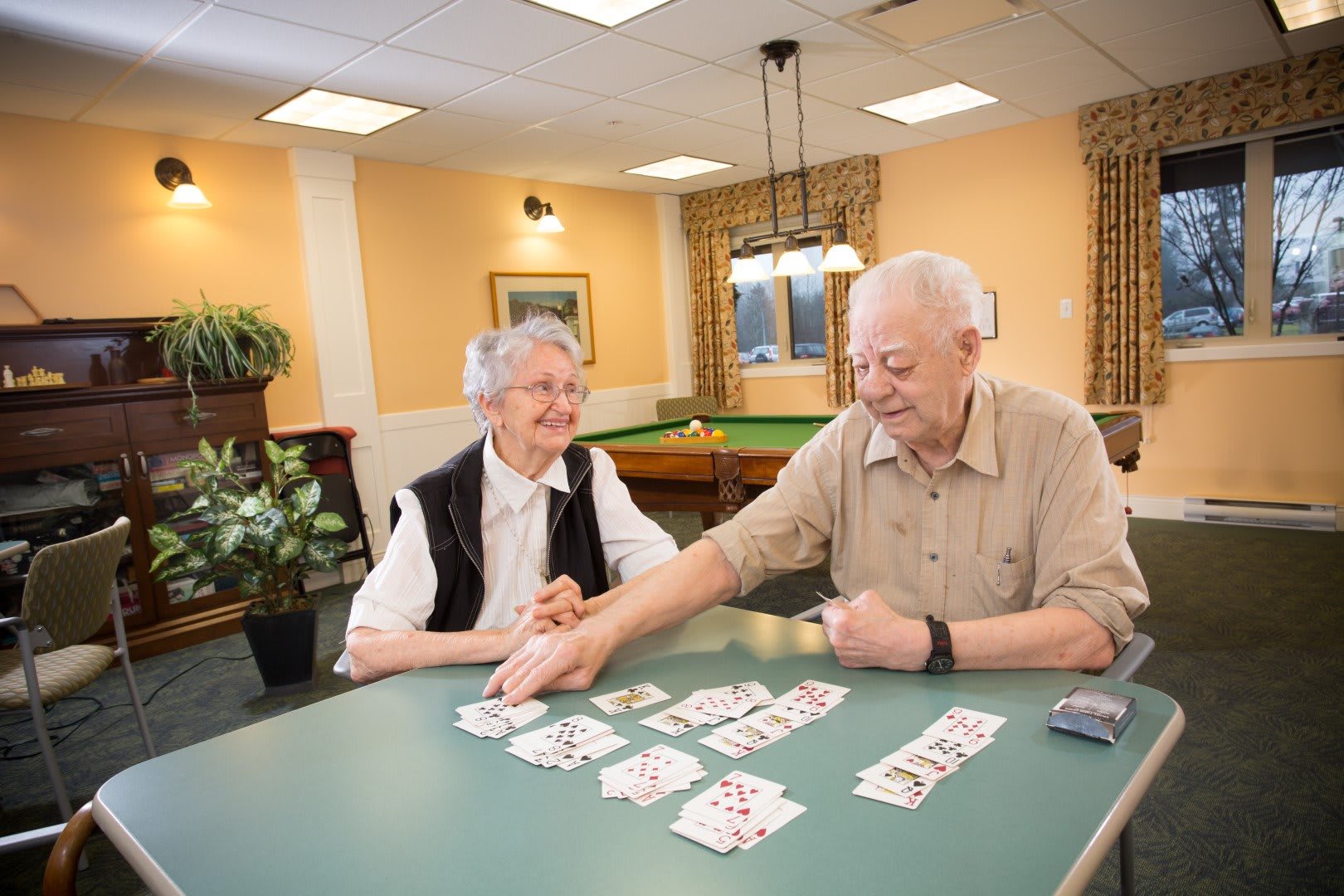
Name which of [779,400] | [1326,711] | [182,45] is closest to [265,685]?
[182,45]

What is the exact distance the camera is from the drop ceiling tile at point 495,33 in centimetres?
310

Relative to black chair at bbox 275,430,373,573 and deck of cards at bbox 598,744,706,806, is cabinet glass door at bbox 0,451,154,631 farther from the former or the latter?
deck of cards at bbox 598,744,706,806

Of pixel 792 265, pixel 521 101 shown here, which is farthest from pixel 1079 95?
pixel 521 101

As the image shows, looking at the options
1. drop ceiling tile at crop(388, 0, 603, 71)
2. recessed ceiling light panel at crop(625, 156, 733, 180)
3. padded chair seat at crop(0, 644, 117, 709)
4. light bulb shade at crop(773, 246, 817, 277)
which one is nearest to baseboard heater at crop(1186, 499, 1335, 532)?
light bulb shade at crop(773, 246, 817, 277)

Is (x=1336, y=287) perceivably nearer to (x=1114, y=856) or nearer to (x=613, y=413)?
(x=1114, y=856)

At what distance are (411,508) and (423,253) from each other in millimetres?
4275

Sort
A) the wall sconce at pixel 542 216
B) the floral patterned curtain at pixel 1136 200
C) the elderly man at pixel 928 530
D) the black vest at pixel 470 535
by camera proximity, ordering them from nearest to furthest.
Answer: the elderly man at pixel 928 530, the black vest at pixel 470 535, the floral patterned curtain at pixel 1136 200, the wall sconce at pixel 542 216

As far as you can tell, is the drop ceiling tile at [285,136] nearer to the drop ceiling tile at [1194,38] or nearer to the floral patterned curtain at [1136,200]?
the drop ceiling tile at [1194,38]

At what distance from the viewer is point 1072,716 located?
1041 mm

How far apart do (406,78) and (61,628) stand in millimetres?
2742

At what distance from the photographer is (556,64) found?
12.2 feet

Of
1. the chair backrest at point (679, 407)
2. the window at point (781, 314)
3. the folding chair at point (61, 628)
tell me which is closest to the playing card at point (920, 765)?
the folding chair at point (61, 628)

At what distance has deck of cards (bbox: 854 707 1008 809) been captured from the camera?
93cm

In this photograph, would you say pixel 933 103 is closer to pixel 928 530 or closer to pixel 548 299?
pixel 548 299
